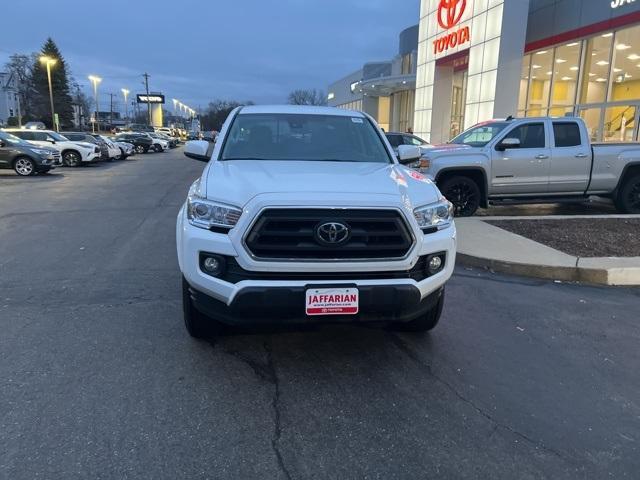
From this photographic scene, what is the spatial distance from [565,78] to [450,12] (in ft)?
26.7

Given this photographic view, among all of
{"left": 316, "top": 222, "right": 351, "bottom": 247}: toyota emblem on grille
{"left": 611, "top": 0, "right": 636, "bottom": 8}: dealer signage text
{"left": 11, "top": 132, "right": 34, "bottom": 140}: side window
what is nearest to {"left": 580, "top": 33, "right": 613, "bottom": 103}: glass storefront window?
{"left": 611, "top": 0, "right": 636, "bottom": 8}: dealer signage text

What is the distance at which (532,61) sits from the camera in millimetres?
22594

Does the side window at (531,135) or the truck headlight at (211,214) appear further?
the side window at (531,135)

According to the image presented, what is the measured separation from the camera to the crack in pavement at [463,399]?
2.90 m

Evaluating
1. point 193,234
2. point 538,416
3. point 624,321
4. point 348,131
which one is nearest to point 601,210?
point 624,321

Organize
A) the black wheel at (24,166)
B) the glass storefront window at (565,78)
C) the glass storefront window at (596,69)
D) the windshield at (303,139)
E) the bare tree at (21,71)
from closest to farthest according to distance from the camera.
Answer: the windshield at (303,139), the glass storefront window at (596,69), the black wheel at (24,166), the glass storefront window at (565,78), the bare tree at (21,71)

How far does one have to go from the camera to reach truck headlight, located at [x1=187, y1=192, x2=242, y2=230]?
136 inches

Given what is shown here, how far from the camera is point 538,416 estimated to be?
3232mm

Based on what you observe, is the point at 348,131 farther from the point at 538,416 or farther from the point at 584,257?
the point at 584,257

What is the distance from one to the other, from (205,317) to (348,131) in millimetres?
2405

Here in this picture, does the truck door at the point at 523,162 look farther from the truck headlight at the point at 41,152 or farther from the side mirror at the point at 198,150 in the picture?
the truck headlight at the point at 41,152

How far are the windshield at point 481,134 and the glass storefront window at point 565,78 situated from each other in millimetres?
11005

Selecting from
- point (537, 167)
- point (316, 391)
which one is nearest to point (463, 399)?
point (316, 391)

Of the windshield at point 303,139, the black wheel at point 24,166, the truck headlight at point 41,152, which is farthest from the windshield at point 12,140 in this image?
the windshield at point 303,139
